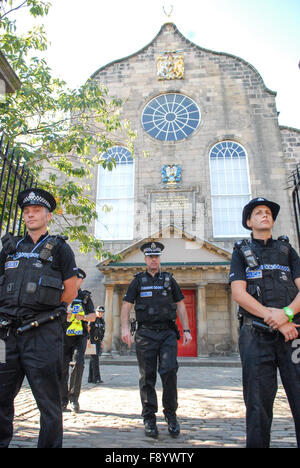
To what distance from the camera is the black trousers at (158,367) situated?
3.96 meters

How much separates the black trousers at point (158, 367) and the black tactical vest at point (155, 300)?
17cm

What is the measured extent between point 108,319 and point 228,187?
9.19 meters

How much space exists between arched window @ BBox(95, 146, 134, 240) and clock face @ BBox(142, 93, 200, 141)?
225cm

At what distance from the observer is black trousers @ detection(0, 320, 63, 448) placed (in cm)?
252

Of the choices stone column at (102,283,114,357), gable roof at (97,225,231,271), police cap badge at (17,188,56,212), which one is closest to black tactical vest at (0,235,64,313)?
police cap badge at (17,188,56,212)

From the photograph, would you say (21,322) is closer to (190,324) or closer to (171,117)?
(190,324)

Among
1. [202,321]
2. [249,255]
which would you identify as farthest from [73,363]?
[202,321]

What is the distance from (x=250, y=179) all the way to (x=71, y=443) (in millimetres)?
16774

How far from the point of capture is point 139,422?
4.23 metres

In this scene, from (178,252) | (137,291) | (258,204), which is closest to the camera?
(258,204)

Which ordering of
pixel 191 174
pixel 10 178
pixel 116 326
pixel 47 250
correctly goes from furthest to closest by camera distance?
pixel 191 174 < pixel 116 326 < pixel 10 178 < pixel 47 250

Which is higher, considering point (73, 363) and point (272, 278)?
point (272, 278)

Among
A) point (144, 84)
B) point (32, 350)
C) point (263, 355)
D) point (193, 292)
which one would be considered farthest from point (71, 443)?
point (144, 84)

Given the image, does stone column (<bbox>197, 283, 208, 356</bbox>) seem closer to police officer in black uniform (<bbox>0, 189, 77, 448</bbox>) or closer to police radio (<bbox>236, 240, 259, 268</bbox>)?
police radio (<bbox>236, 240, 259, 268</bbox>)
